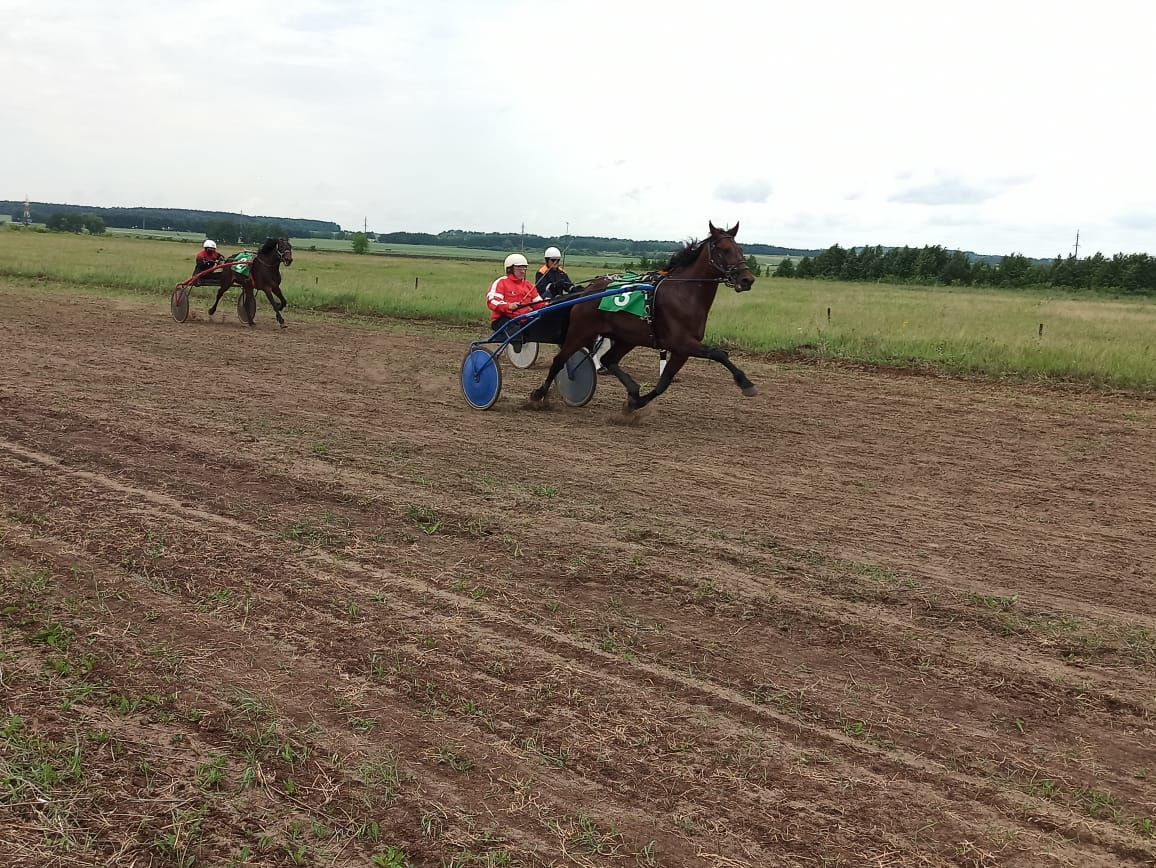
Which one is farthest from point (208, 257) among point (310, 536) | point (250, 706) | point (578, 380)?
point (250, 706)

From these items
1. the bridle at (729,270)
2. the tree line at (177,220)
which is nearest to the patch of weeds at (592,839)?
the bridle at (729,270)

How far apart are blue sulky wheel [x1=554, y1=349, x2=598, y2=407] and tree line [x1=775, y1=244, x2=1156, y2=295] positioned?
53517 mm

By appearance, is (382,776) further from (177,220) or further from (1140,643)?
(177,220)

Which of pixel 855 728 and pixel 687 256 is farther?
pixel 687 256

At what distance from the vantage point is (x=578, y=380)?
11.1 m

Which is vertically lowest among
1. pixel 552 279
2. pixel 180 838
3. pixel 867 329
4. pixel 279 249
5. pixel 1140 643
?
pixel 180 838

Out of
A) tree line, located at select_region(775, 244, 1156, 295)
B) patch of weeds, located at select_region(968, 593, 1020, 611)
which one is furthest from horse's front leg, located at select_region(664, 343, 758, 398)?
tree line, located at select_region(775, 244, 1156, 295)

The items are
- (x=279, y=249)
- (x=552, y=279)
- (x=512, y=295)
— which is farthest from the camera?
(x=279, y=249)

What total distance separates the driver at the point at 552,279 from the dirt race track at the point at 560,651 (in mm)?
2868

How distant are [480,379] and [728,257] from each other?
3105 millimetres

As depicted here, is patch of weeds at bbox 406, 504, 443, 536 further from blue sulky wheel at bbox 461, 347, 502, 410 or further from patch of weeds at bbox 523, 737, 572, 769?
blue sulky wheel at bbox 461, 347, 502, 410

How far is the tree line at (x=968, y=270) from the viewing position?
189 ft

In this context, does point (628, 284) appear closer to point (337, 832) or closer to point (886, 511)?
point (886, 511)

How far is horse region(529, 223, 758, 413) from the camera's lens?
9523 millimetres
